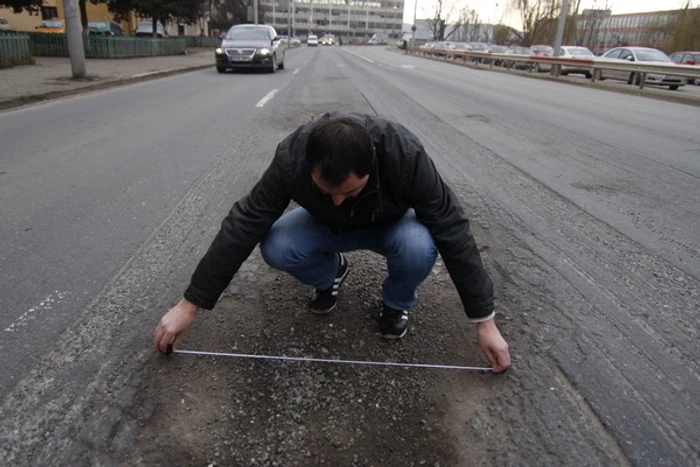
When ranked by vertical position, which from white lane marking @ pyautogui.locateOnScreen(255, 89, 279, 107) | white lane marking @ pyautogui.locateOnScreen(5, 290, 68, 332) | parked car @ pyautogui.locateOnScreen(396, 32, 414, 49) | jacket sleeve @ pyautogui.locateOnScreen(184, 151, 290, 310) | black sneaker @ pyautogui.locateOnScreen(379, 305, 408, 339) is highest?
parked car @ pyautogui.locateOnScreen(396, 32, 414, 49)

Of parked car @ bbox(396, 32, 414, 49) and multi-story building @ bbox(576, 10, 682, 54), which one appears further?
parked car @ bbox(396, 32, 414, 49)

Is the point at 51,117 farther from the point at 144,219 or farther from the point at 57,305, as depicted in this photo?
the point at 57,305

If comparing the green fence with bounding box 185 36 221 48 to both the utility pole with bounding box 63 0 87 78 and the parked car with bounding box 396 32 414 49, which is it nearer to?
the parked car with bounding box 396 32 414 49

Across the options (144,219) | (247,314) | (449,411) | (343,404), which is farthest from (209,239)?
(449,411)

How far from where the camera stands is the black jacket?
6.33 ft

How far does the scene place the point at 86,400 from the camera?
6.11 feet

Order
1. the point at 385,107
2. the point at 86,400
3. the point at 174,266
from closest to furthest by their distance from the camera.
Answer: the point at 86,400 < the point at 174,266 < the point at 385,107

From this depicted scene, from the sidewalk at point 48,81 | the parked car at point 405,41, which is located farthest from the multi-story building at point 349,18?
the sidewalk at point 48,81

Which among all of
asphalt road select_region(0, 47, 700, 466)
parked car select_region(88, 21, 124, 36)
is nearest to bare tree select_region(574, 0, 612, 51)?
parked car select_region(88, 21, 124, 36)

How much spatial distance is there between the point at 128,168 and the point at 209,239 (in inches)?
86.6

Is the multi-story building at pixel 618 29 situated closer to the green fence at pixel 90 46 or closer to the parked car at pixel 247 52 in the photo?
the parked car at pixel 247 52

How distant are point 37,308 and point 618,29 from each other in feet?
250

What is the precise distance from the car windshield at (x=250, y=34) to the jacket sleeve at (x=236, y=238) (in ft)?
56.9

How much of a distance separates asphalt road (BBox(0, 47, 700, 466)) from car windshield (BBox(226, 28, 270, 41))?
12293 mm
